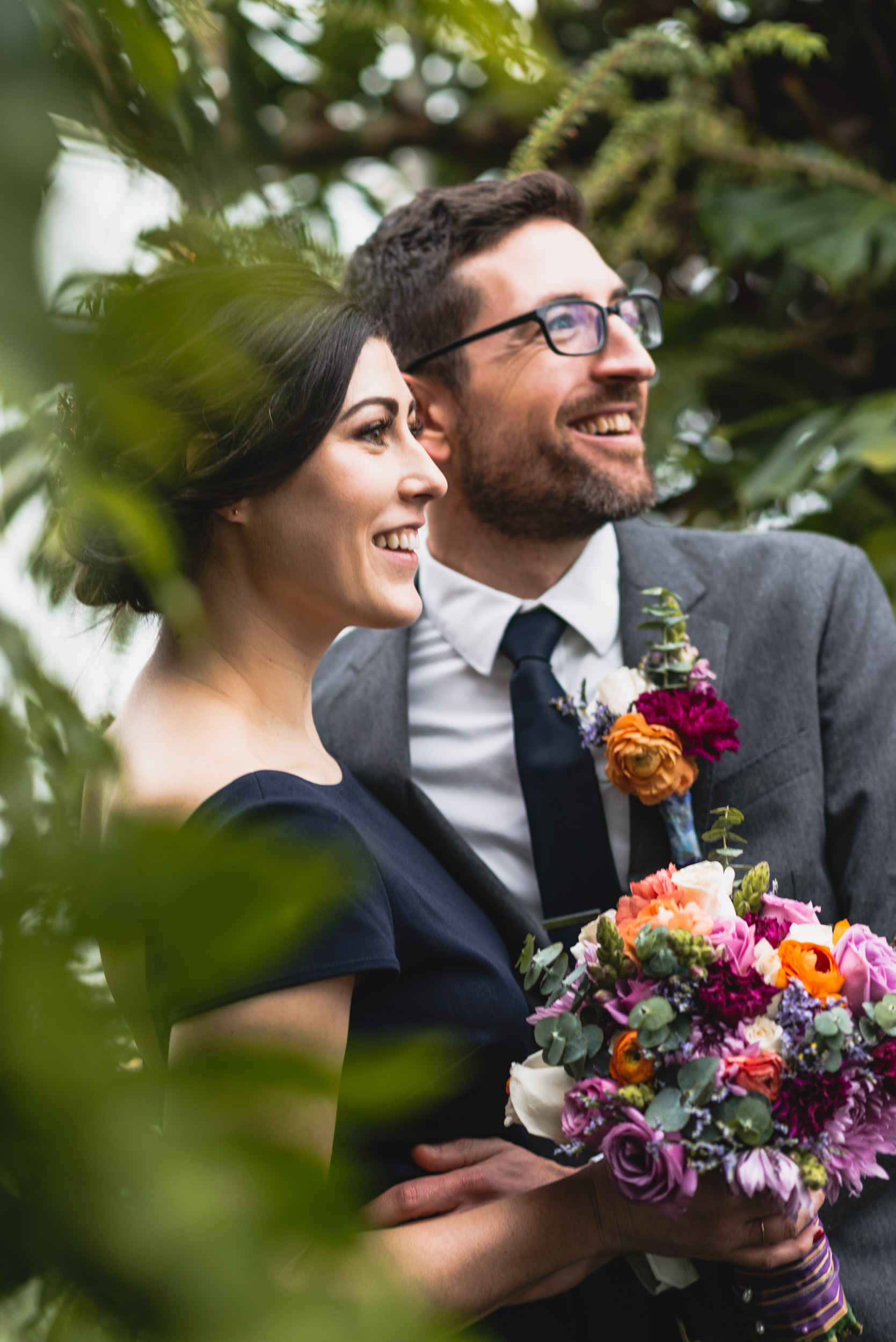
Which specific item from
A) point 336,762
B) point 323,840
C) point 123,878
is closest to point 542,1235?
point 323,840

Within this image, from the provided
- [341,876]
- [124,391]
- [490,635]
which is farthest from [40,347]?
[490,635]

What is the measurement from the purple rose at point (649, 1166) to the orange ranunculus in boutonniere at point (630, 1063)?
0.03m

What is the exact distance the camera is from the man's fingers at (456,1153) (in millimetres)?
1361

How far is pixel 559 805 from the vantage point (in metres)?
1.74

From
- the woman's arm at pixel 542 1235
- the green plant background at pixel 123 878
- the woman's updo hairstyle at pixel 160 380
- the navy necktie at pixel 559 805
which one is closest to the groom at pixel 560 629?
the navy necktie at pixel 559 805

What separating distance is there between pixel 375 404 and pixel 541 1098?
0.87m

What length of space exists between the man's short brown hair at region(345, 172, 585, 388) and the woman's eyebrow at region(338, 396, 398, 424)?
0.64 meters

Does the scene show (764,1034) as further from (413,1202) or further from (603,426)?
(603,426)

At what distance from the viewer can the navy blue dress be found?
1.17 metres

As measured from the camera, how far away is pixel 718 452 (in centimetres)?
326

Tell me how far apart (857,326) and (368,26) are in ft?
5.30

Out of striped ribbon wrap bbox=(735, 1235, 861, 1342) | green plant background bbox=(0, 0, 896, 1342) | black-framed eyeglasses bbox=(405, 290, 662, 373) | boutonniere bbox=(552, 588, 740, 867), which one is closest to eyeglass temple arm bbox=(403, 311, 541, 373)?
black-framed eyeglasses bbox=(405, 290, 662, 373)

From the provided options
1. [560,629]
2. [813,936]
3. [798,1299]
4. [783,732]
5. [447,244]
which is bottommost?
[798,1299]

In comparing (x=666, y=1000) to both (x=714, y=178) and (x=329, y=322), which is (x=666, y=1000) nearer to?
(x=329, y=322)
